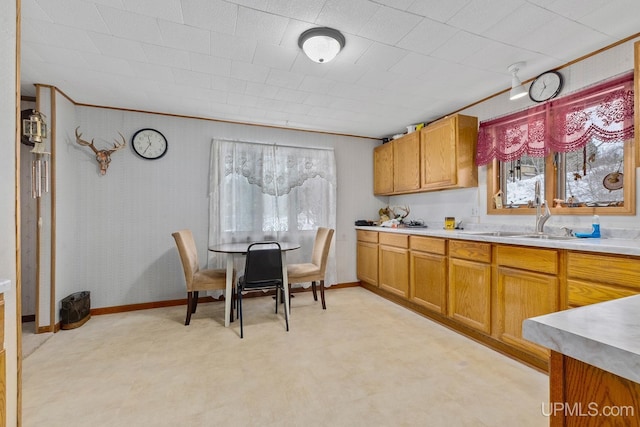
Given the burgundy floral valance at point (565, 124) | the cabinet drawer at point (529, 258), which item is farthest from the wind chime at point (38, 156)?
the burgundy floral valance at point (565, 124)

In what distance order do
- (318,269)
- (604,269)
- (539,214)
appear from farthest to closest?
(318,269)
(539,214)
(604,269)

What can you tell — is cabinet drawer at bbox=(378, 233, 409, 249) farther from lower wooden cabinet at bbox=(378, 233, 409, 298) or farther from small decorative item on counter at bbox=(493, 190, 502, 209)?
small decorative item on counter at bbox=(493, 190, 502, 209)

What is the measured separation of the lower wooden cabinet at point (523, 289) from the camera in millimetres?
1980

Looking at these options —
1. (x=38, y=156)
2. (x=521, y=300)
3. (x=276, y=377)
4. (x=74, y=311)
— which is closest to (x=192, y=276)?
→ (x=74, y=311)

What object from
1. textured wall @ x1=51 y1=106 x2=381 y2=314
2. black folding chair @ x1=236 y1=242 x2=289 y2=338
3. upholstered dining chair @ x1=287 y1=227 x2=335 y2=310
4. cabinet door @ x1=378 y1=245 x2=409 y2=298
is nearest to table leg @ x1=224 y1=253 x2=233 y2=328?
black folding chair @ x1=236 y1=242 x2=289 y2=338

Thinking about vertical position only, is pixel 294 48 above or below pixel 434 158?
above

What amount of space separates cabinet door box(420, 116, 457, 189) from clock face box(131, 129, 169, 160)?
3.21 metres

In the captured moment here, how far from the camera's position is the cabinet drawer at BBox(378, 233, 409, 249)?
134 inches

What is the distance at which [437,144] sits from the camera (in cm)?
333

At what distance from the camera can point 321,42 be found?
1.94 m

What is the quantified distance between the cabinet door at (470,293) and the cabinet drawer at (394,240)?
0.69 meters

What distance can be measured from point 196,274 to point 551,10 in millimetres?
3536

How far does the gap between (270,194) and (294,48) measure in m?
2.13

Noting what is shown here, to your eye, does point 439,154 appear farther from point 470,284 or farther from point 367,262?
→ point 367,262
